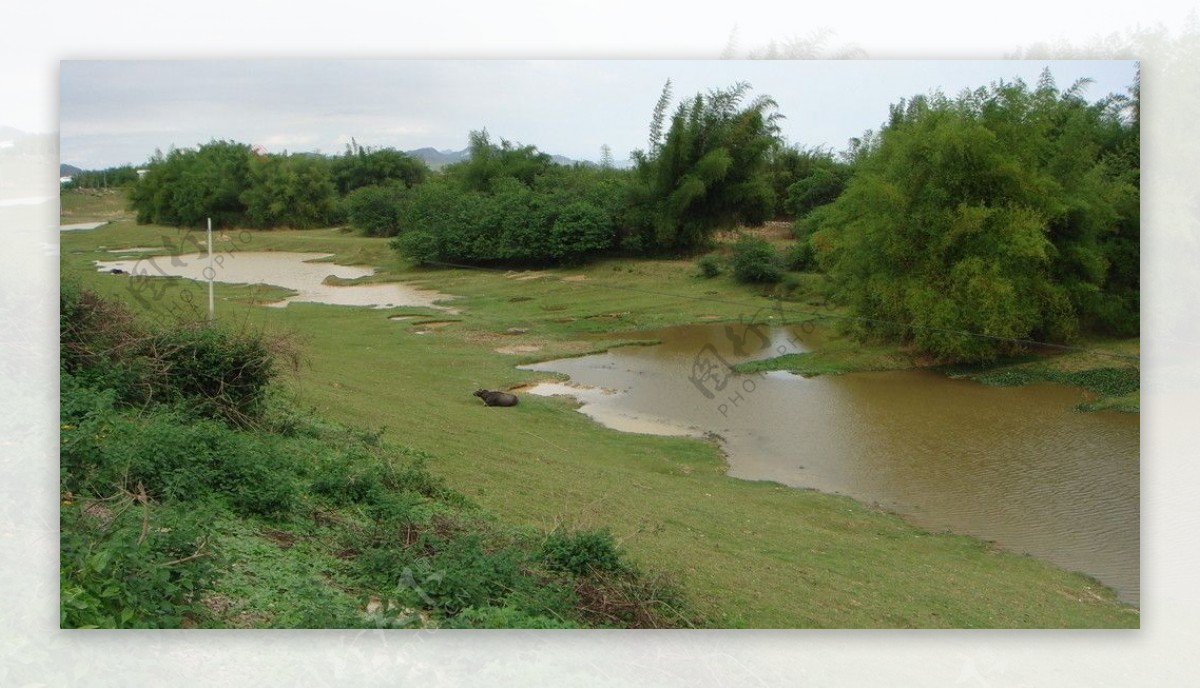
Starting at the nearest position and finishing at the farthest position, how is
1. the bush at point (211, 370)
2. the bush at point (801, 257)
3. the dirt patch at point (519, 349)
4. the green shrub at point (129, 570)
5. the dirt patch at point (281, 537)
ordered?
the green shrub at point (129, 570), the dirt patch at point (281, 537), the bush at point (211, 370), the dirt patch at point (519, 349), the bush at point (801, 257)

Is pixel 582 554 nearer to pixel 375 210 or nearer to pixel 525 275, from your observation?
pixel 525 275

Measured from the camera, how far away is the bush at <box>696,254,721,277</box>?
9250 millimetres

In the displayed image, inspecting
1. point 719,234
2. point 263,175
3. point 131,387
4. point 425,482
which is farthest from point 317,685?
point 719,234

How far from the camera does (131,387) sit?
20.7 feet

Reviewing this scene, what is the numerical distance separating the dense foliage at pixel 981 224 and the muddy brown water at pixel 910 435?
0.81m

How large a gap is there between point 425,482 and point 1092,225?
6.65m

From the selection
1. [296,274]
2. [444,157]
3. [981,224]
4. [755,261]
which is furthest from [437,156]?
[981,224]

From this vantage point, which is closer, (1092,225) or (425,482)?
(425,482)

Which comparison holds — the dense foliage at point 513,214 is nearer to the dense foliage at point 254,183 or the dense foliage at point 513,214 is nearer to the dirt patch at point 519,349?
the dense foliage at point 254,183

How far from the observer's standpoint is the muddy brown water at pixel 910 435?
6.45 metres

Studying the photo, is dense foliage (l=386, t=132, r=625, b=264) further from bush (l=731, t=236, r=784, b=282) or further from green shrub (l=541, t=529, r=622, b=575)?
green shrub (l=541, t=529, r=622, b=575)

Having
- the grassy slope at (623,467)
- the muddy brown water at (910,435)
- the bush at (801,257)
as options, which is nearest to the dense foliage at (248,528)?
the grassy slope at (623,467)

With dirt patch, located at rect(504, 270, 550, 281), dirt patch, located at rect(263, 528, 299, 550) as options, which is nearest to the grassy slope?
dirt patch, located at rect(504, 270, 550, 281)

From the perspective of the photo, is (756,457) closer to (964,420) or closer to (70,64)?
(964,420)
